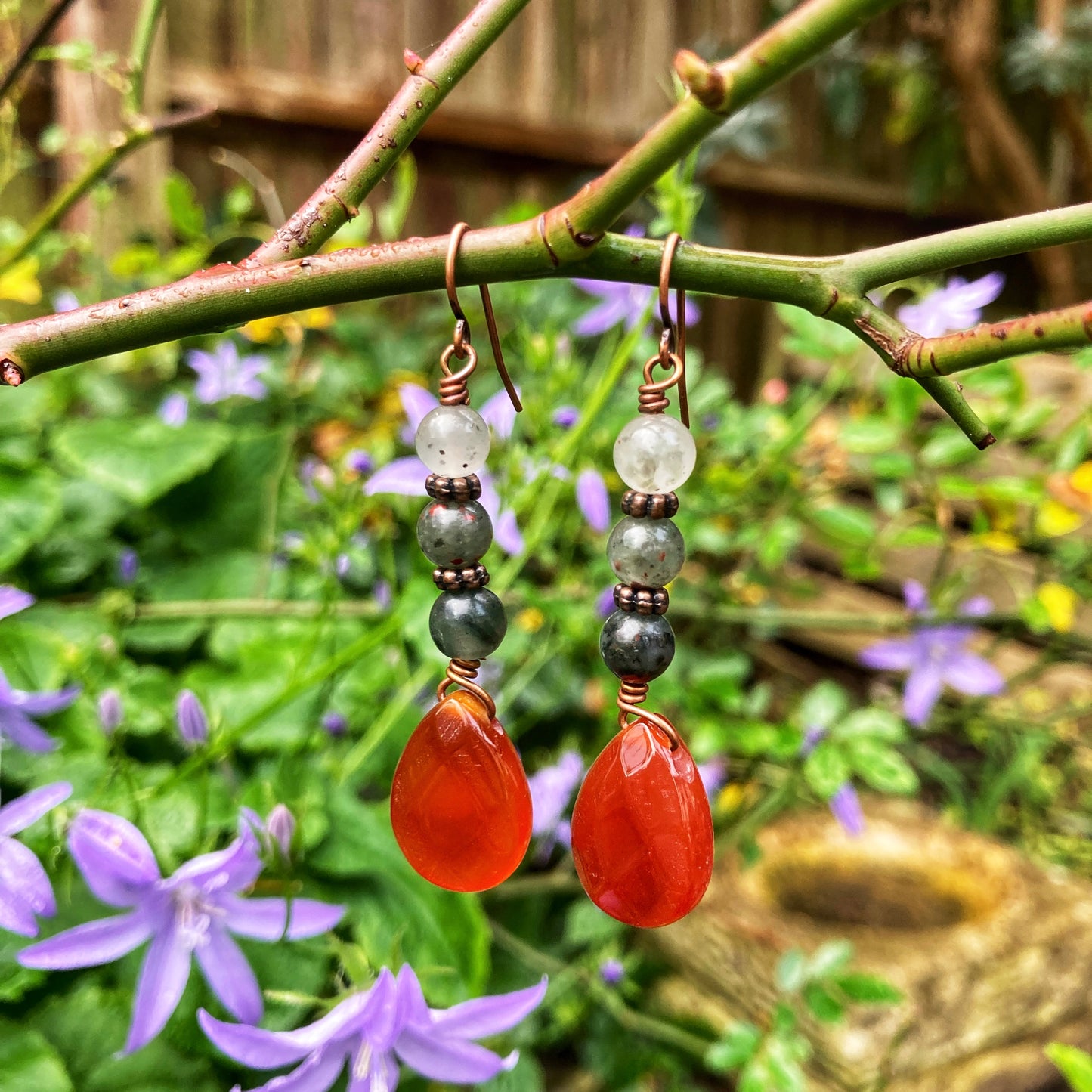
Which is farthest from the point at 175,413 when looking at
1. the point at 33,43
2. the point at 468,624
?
the point at 468,624

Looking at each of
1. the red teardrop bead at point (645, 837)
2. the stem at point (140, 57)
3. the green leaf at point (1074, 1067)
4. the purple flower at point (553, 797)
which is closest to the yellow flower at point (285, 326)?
the stem at point (140, 57)

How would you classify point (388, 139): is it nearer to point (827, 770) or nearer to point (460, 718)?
point (460, 718)

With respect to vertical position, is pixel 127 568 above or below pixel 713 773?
above

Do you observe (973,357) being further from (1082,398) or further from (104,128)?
(104,128)

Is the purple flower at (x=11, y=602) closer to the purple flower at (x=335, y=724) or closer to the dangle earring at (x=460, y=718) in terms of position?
the dangle earring at (x=460, y=718)

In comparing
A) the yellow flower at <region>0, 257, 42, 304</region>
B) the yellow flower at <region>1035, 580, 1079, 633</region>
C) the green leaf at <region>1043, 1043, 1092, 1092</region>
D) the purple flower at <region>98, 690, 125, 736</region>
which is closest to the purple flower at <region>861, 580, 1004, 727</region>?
the yellow flower at <region>1035, 580, 1079, 633</region>

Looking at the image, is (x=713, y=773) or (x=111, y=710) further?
(x=713, y=773)

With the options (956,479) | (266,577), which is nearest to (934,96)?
(956,479)
